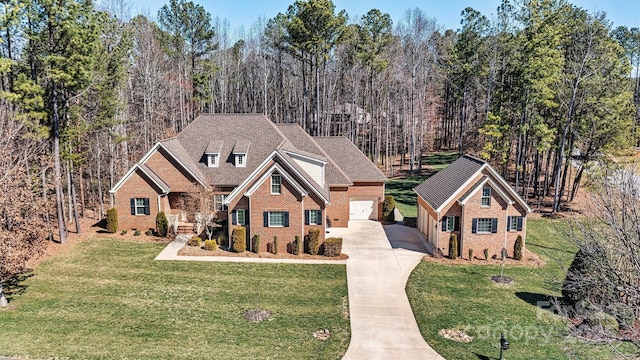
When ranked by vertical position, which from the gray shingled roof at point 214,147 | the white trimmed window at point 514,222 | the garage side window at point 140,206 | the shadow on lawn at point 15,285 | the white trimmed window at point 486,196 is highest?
the gray shingled roof at point 214,147

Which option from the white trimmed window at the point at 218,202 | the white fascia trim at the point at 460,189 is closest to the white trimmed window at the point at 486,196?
the white fascia trim at the point at 460,189

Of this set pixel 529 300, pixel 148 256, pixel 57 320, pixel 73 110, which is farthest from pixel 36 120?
pixel 529 300

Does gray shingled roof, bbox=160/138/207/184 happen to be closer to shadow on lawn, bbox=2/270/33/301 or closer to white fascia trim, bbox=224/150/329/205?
white fascia trim, bbox=224/150/329/205

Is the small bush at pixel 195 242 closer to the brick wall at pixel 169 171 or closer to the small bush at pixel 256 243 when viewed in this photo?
the small bush at pixel 256 243

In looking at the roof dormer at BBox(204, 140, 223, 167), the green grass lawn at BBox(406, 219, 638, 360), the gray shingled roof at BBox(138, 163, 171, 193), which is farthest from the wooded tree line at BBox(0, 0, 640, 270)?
the green grass lawn at BBox(406, 219, 638, 360)

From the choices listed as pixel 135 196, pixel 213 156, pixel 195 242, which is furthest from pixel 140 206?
pixel 213 156

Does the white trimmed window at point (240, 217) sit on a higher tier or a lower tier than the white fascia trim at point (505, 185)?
lower
